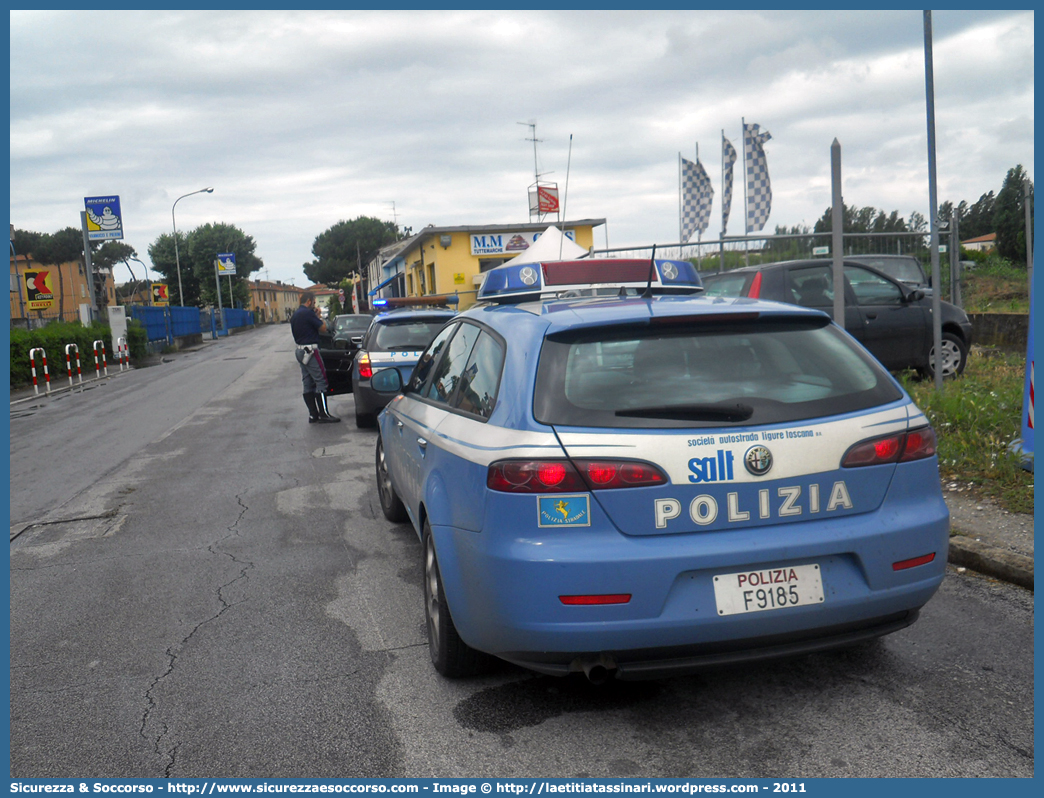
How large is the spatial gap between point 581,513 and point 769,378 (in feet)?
2.88

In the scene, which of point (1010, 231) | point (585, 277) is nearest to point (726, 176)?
point (1010, 231)

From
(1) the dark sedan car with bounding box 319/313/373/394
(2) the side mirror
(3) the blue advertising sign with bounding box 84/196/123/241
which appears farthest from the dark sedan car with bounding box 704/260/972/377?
(3) the blue advertising sign with bounding box 84/196/123/241

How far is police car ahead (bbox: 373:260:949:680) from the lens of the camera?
276 cm

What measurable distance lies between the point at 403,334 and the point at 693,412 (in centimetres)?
825

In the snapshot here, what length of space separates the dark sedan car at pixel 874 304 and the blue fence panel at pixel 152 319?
3059 centimetres

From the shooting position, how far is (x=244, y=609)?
14.4 feet

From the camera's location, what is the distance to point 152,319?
124 feet

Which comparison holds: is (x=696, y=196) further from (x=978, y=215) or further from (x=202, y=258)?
(x=202, y=258)

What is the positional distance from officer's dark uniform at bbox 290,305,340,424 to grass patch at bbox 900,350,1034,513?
745 cm

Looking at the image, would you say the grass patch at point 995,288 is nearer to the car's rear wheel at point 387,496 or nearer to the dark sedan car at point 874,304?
the dark sedan car at point 874,304

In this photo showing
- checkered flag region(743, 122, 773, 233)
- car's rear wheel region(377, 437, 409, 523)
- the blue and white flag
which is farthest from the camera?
the blue and white flag

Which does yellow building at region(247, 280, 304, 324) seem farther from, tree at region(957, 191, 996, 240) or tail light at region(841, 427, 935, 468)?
tail light at region(841, 427, 935, 468)

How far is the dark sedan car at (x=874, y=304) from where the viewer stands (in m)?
9.45

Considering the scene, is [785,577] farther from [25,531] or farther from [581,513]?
[25,531]
